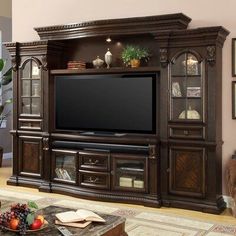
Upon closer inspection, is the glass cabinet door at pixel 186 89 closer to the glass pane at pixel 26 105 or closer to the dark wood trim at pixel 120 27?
the dark wood trim at pixel 120 27

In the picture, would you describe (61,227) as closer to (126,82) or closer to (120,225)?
(120,225)

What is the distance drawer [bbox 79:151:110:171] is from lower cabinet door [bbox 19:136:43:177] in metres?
0.75

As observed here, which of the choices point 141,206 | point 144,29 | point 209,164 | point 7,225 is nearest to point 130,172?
point 141,206

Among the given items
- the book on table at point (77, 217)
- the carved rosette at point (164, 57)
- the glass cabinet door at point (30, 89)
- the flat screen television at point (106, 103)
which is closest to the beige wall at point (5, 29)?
the glass cabinet door at point (30, 89)

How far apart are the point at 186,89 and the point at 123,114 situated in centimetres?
89

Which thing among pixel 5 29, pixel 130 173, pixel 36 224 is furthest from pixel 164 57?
pixel 5 29

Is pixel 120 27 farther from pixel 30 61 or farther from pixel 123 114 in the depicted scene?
pixel 30 61

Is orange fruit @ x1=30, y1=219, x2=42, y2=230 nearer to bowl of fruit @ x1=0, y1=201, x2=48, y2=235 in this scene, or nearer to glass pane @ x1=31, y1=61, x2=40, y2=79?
bowl of fruit @ x1=0, y1=201, x2=48, y2=235

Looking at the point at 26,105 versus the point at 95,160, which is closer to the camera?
the point at 95,160

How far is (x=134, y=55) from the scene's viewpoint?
214 inches

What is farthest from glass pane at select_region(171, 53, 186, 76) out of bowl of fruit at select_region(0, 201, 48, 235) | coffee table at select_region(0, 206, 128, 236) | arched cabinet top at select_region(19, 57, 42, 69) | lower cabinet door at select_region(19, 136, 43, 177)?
bowl of fruit at select_region(0, 201, 48, 235)

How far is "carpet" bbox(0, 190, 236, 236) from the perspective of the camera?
4113mm

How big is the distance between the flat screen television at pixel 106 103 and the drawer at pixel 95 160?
0.34m

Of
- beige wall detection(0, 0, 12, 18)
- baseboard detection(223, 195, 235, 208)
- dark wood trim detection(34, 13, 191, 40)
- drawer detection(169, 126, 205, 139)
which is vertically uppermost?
beige wall detection(0, 0, 12, 18)
